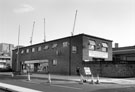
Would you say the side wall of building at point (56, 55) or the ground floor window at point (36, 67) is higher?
the side wall of building at point (56, 55)

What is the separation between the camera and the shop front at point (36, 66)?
44.9 meters

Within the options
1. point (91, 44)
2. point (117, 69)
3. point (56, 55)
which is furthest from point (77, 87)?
point (56, 55)

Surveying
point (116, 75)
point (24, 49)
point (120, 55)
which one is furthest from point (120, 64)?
point (24, 49)

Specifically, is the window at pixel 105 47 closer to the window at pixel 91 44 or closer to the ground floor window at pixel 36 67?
the window at pixel 91 44

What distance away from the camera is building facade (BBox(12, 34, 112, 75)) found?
36.4 m

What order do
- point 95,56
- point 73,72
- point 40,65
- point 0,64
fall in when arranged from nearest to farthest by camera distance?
point 73,72 < point 95,56 < point 40,65 < point 0,64

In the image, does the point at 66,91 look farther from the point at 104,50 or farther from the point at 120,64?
the point at 104,50

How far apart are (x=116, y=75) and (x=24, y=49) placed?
31.9m

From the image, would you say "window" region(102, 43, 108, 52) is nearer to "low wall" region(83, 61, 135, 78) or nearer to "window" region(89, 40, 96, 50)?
"window" region(89, 40, 96, 50)

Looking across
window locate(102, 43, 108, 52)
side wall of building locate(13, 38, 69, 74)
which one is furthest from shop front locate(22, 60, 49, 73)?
window locate(102, 43, 108, 52)

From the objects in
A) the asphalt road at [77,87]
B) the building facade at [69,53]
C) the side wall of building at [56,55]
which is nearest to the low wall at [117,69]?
the building facade at [69,53]

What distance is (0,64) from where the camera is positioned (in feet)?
356

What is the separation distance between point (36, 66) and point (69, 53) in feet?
46.6

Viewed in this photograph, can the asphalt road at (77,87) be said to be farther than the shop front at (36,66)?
No
